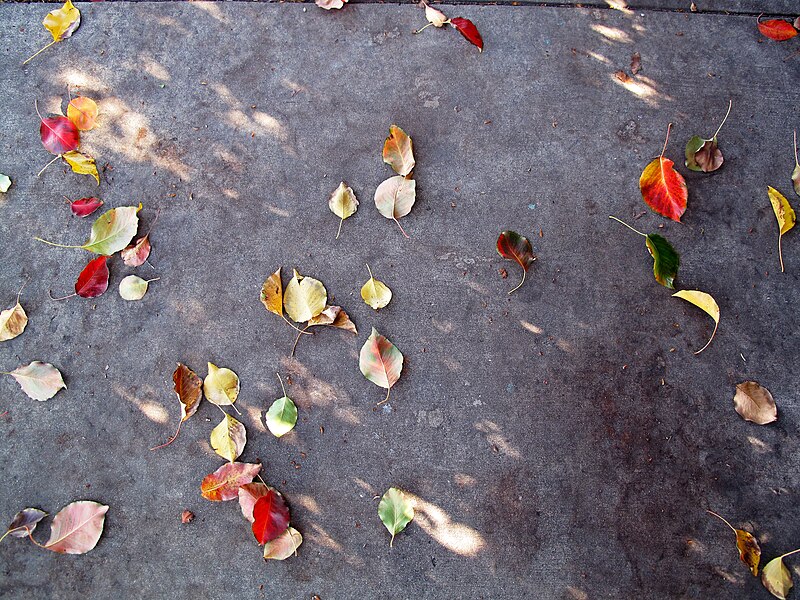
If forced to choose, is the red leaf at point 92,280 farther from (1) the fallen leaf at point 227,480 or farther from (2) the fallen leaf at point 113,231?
(1) the fallen leaf at point 227,480

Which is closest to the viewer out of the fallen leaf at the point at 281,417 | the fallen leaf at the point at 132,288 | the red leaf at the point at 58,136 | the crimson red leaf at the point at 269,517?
the crimson red leaf at the point at 269,517

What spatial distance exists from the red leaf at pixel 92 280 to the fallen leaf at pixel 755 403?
252 cm

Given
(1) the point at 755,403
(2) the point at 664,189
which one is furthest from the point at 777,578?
(2) the point at 664,189

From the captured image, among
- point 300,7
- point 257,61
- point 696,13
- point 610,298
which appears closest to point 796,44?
point 696,13

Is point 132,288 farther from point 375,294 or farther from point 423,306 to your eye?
point 423,306

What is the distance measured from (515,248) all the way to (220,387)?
1264 mm

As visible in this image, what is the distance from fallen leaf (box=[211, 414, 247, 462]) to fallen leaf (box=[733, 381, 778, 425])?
1.90 metres

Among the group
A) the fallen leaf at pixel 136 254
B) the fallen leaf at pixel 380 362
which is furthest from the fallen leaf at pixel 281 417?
the fallen leaf at pixel 136 254

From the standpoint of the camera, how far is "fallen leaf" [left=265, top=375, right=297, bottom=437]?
6.30 ft

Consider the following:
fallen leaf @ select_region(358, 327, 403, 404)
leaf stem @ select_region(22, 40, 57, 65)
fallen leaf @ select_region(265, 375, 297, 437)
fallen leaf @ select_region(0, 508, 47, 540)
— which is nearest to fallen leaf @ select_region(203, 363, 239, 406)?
fallen leaf @ select_region(265, 375, 297, 437)

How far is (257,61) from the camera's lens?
218 centimetres

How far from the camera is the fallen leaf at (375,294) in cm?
197

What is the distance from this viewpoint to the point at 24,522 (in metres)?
1.89

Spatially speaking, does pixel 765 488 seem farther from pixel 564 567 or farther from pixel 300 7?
pixel 300 7
